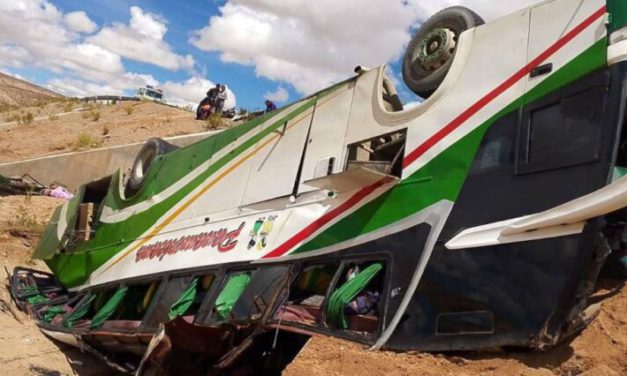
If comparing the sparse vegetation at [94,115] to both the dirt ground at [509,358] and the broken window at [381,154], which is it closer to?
the broken window at [381,154]

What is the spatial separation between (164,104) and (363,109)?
69.8 ft

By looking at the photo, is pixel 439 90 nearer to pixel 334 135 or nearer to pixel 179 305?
pixel 334 135

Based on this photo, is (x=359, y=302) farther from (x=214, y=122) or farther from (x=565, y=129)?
(x=214, y=122)

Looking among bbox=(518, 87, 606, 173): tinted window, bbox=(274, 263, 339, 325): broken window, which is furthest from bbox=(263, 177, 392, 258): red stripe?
bbox=(518, 87, 606, 173): tinted window

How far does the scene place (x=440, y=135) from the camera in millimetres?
4160

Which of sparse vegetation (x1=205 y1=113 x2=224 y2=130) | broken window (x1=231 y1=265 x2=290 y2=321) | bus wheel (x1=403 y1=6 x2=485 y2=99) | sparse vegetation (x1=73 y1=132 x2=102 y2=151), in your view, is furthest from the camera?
sparse vegetation (x1=73 y1=132 x2=102 y2=151)

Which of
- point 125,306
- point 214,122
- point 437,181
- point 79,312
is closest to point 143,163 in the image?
point 79,312

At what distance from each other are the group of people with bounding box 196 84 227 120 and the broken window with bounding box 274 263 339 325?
48.8 feet

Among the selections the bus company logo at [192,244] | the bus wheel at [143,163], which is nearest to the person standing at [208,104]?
the bus wheel at [143,163]

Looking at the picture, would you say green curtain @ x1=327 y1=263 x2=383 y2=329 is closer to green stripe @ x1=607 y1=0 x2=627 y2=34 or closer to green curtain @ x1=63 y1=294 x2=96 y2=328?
green stripe @ x1=607 y1=0 x2=627 y2=34

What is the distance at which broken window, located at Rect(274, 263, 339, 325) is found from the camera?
4543 millimetres

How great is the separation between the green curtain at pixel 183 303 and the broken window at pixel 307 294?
155 centimetres

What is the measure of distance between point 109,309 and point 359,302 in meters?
4.05

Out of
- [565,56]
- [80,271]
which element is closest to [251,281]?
[565,56]
